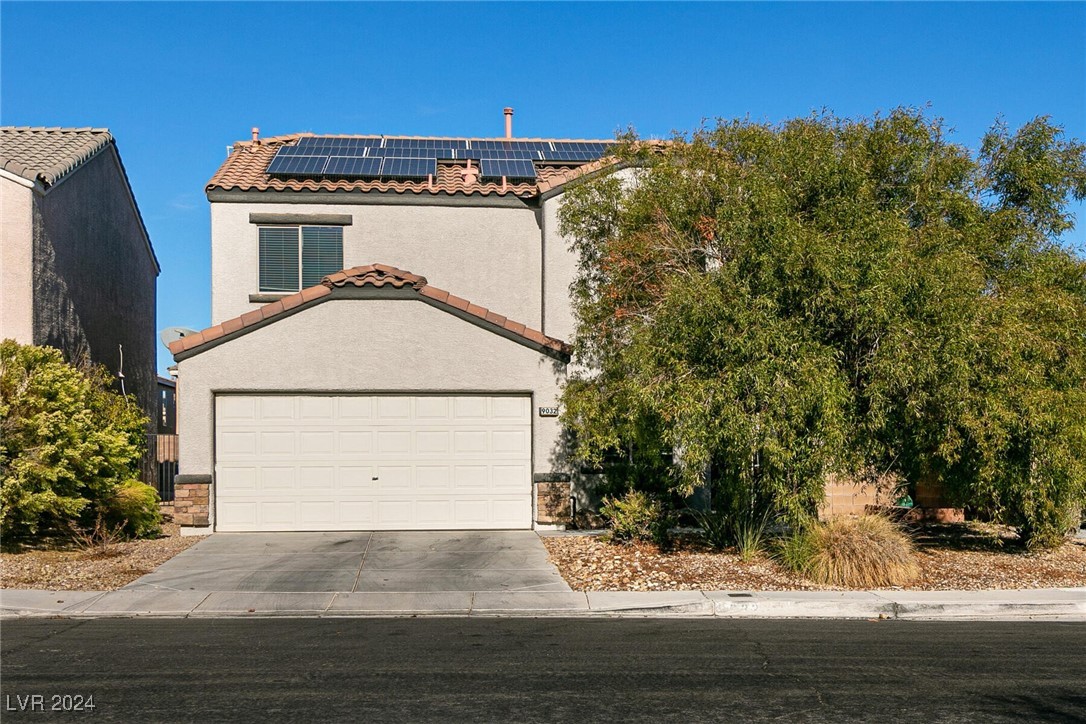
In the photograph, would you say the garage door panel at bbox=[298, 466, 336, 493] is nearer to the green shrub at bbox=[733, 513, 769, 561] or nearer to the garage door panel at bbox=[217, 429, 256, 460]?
the garage door panel at bbox=[217, 429, 256, 460]

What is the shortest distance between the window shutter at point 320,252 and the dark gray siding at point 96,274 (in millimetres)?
4428

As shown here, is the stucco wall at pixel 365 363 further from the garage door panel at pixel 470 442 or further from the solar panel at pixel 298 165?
the solar panel at pixel 298 165

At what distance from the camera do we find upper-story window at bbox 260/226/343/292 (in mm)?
18125

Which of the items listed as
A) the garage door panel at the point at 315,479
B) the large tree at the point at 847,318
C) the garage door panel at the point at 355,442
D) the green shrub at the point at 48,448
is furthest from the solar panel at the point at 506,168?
the green shrub at the point at 48,448

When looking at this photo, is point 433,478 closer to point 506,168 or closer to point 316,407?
point 316,407

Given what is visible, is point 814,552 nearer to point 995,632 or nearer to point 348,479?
point 995,632

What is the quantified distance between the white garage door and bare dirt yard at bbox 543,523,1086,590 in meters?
1.85

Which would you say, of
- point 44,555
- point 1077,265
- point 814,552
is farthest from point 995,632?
point 44,555

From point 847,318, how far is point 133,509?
36.8 feet

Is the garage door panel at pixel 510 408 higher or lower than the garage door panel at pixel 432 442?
higher

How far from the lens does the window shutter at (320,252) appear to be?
715 inches

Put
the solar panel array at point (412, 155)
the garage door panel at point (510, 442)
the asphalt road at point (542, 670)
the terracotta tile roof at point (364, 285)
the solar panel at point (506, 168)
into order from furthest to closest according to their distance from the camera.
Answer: the solar panel at point (506, 168) < the solar panel array at point (412, 155) < the garage door panel at point (510, 442) < the terracotta tile roof at point (364, 285) < the asphalt road at point (542, 670)

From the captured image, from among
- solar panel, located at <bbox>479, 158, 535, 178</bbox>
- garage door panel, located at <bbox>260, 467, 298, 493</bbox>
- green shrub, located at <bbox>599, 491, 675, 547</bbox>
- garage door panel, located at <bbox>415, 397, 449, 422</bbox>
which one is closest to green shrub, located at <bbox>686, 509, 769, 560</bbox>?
green shrub, located at <bbox>599, 491, 675, 547</bbox>

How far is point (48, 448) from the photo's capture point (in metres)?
13.1
